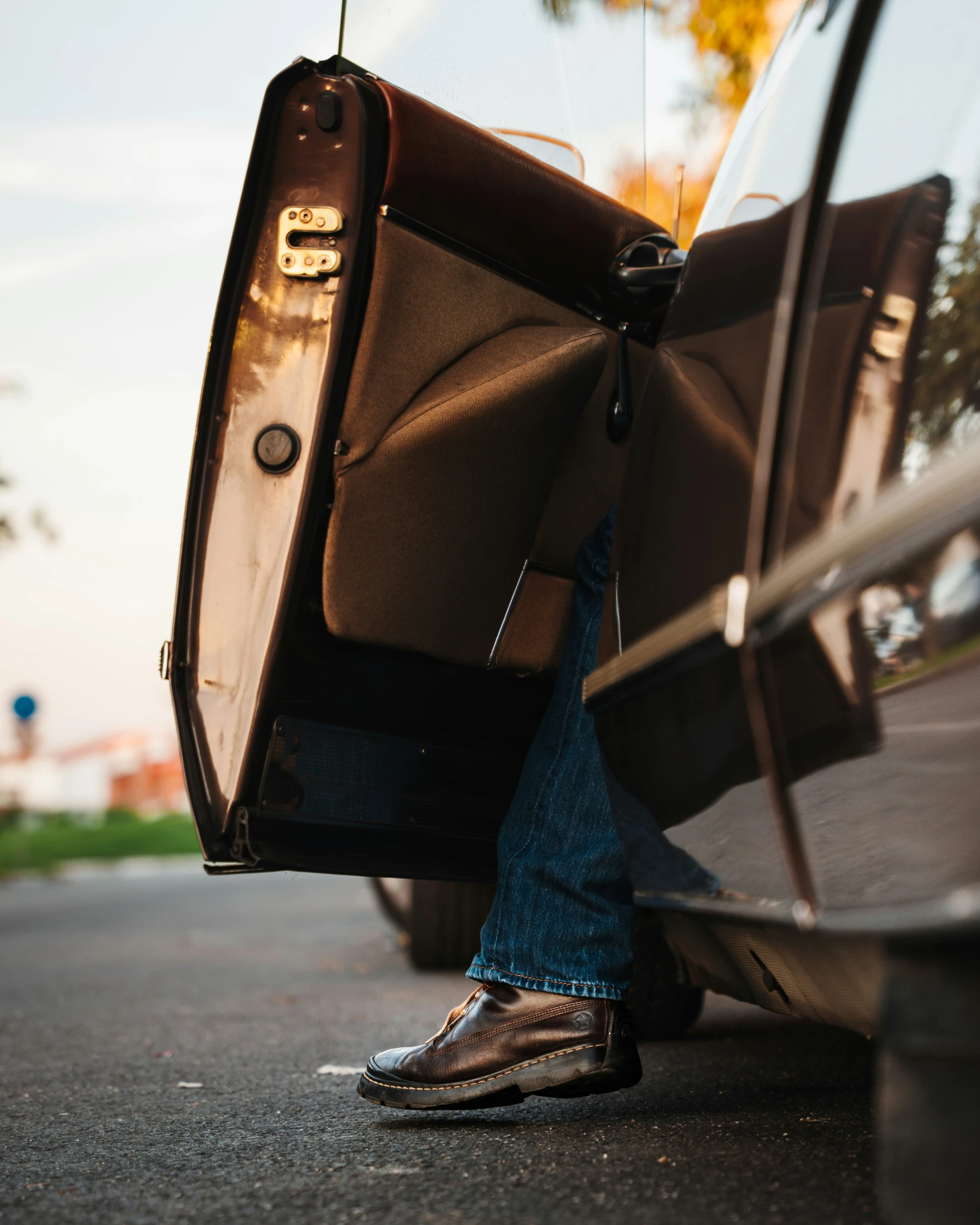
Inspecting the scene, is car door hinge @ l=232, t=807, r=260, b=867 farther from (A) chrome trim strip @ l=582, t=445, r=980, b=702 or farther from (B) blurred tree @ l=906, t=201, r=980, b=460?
(B) blurred tree @ l=906, t=201, r=980, b=460

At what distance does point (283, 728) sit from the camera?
184 cm

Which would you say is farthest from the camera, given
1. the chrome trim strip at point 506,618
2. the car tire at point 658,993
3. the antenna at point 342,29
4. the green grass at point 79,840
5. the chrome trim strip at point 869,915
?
the green grass at point 79,840

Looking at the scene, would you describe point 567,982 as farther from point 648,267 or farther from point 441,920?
point 441,920

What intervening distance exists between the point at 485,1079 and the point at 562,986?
19cm

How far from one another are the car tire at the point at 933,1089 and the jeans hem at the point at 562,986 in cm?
83

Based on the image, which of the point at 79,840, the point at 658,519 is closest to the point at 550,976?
the point at 658,519

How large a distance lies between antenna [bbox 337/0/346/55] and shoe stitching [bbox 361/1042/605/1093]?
156cm

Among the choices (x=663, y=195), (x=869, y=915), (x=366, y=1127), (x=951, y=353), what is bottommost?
(x=366, y=1127)

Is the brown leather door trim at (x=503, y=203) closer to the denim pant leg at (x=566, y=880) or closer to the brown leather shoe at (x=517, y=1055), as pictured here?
the denim pant leg at (x=566, y=880)

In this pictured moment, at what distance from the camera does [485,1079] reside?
5.93 ft

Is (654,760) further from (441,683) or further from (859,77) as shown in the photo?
(859,77)

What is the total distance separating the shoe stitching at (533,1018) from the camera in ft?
5.90

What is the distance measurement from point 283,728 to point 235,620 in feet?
0.62

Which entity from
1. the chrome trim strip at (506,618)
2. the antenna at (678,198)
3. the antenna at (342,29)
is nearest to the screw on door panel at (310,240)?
the antenna at (342,29)
